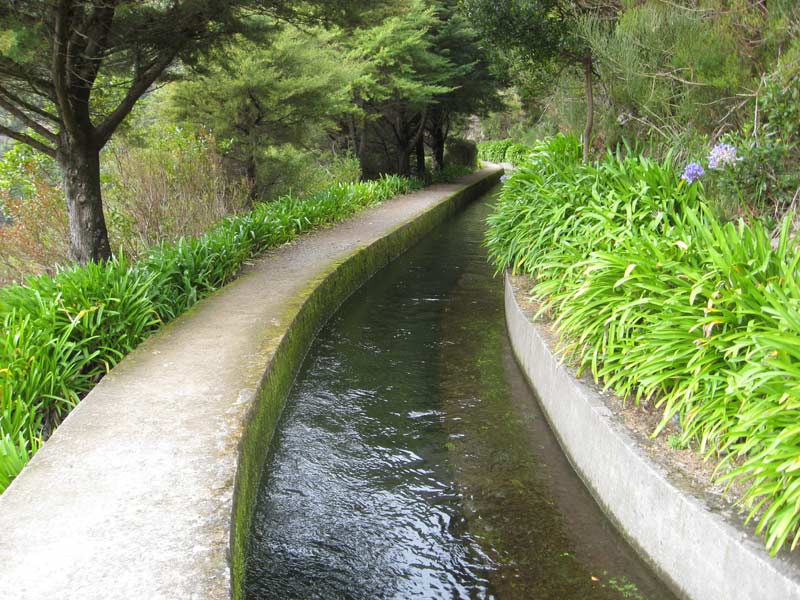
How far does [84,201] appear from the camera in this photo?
8211 millimetres

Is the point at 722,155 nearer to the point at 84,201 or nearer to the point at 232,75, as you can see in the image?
the point at 84,201

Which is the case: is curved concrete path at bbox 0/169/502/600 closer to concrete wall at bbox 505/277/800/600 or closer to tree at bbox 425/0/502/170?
concrete wall at bbox 505/277/800/600

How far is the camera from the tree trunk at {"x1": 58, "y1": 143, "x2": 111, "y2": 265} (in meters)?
8.12

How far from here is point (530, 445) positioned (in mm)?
5348

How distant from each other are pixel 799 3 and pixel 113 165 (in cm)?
937

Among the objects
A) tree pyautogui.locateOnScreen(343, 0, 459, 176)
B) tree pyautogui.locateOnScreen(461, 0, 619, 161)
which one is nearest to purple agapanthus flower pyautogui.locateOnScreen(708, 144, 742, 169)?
tree pyautogui.locateOnScreen(461, 0, 619, 161)

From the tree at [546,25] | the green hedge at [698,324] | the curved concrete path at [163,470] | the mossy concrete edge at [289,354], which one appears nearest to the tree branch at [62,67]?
the curved concrete path at [163,470]

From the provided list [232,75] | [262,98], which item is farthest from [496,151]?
[232,75]

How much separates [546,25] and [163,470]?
742 cm

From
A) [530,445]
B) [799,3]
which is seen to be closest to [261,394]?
[530,445]

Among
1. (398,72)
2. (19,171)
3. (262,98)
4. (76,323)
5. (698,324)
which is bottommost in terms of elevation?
(76,323)

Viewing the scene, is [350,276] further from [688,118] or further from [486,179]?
[486,179]

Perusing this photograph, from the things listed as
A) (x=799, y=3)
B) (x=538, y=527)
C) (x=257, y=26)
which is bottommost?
(x=538, y=527)

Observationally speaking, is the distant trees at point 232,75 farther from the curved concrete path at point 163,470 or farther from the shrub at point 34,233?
the curved concrete path at point 163,470
